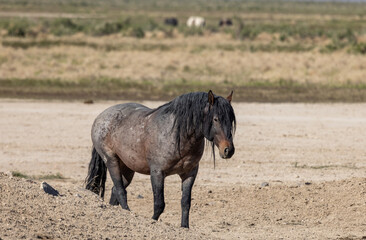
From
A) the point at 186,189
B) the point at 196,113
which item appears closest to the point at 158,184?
the point at 186,189

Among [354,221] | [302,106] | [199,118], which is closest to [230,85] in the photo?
[302,106]

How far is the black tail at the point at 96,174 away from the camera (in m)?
10.1

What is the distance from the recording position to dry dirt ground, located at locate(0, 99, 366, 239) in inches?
304

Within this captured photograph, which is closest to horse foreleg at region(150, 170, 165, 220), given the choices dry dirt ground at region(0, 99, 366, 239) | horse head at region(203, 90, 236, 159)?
dry dirt ground at region(0, 99, 366, 239)

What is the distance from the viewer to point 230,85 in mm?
29016

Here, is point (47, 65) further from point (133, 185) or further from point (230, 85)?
point (133, 185)

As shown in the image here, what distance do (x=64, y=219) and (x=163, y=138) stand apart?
165 centimetres

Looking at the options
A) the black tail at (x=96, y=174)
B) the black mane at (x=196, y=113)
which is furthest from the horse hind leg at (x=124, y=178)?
the black mane at (x=196, y=113)

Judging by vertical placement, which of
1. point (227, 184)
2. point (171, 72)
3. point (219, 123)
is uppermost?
point (219, 123)

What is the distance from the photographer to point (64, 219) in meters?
7.55

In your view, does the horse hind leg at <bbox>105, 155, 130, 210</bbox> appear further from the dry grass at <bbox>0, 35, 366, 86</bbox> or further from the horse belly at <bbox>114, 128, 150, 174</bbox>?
the dry grass at <bbox>0, 35, 366, 86</bbox>

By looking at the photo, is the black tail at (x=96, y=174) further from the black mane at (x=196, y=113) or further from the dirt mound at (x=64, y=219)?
the black mane at (x=196, y=113)

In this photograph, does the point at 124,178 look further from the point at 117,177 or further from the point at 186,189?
the point at 186,189

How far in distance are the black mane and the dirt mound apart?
1094 mm
